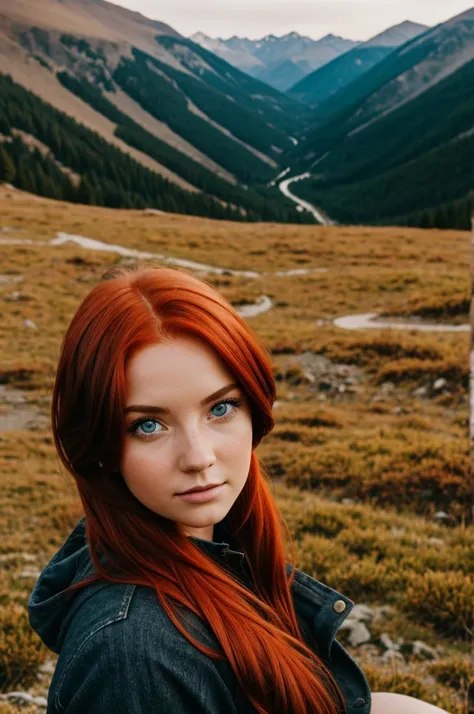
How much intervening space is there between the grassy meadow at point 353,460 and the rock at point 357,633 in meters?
0.06

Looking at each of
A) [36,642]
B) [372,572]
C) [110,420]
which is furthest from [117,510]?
[372,572]

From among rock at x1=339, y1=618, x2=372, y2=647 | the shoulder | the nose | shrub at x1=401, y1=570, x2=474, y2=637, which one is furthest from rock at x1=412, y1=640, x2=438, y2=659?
the nose

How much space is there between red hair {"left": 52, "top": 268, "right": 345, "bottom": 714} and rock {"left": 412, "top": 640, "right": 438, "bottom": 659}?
2624 millimetres

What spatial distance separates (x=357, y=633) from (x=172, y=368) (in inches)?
143

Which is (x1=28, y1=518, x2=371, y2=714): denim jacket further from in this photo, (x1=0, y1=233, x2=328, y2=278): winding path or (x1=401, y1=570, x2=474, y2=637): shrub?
(x1=0, y1=233, x2=328, y2=278): winding path

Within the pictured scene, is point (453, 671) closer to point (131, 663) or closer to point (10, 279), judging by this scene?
point (131, 663)

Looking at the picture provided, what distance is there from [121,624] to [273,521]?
1049mm

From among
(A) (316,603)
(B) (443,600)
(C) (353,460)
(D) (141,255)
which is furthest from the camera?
(D) (141,255)

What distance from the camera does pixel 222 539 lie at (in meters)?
2.55

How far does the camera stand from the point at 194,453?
195cm

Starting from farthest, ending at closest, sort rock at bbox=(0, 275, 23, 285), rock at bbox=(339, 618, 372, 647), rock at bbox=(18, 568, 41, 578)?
rock at bbox=(0, 275, 23, 285), rock at bbox=(18, 568, 41, 578), rock at bbox=(339, 618, 372, 647)

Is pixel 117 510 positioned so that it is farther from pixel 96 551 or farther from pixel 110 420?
pixel 110 420

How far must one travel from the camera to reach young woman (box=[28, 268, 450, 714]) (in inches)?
68.6

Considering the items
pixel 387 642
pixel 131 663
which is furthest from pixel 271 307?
pixel 131 663
